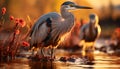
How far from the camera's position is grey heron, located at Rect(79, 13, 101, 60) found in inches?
145

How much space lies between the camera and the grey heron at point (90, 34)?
3.69 meters

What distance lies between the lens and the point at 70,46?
372 cm

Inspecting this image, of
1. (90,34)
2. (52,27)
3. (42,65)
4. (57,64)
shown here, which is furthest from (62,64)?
(90,34)

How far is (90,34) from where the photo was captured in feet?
12.5

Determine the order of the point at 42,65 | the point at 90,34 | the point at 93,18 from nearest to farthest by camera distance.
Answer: the point at 42,65 < the point at 93,18 < the point at 90,34

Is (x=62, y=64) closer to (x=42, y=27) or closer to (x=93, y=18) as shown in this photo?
(x=42, y=27)

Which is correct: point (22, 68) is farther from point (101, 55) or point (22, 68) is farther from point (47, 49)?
point (101, 55)

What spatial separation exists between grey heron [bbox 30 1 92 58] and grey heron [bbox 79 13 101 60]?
0.18 meters

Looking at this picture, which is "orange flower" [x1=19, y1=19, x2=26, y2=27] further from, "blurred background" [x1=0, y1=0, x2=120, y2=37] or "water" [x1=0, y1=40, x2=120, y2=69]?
"water" [x1=0, y1=40, x2=120, y2=69]

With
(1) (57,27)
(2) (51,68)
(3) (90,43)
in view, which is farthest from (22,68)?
(3) (90,43)

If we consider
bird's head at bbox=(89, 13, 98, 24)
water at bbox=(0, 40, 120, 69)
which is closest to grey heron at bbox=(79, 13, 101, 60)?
bird's head at bbox=(89, 13, 98, 24)

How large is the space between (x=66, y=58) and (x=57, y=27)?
10.6 inches

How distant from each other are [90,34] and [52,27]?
412 millimetres

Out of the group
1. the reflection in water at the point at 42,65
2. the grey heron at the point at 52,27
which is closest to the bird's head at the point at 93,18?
the grey heron at the point at 52,27
